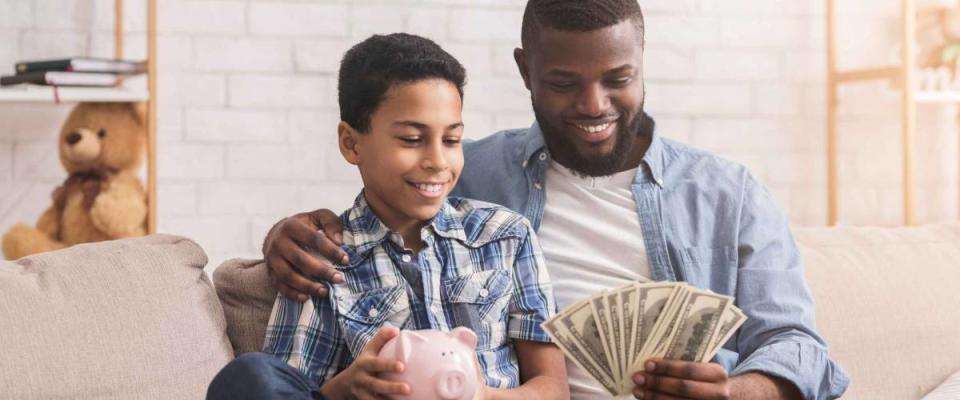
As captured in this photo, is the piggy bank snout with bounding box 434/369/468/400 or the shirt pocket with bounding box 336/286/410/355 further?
the shirt pocket with bounding box 336/286/410/355

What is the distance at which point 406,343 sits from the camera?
137 cm

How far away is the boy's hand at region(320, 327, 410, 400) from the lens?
4.49 feet

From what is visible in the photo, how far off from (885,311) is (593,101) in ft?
2.39

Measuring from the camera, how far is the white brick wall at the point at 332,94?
9.68ft

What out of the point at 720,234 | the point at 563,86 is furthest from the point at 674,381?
the point at 563,86

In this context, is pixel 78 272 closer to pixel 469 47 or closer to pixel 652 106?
pixel 469 47

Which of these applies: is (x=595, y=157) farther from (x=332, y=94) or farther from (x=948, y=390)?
(x=332, y=94)

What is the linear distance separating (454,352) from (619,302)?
0.22m

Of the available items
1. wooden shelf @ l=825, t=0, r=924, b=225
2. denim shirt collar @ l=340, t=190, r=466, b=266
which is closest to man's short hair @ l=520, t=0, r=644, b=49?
denim shirt collar @ l=340, t=190, r=466, b=266

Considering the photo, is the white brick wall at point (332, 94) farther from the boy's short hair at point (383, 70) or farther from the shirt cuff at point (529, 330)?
the shirt cuff at point (529, 330)

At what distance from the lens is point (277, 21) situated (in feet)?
10.0

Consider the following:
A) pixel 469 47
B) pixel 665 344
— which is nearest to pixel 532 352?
pixel 665 344

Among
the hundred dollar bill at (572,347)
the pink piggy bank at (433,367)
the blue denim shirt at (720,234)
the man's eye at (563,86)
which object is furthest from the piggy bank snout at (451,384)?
the man's eye at (563,86)

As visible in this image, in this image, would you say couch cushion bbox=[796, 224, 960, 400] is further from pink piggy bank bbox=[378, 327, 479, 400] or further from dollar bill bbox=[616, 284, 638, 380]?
pink piggy bank bbox=[378, 327, 479, 400]
